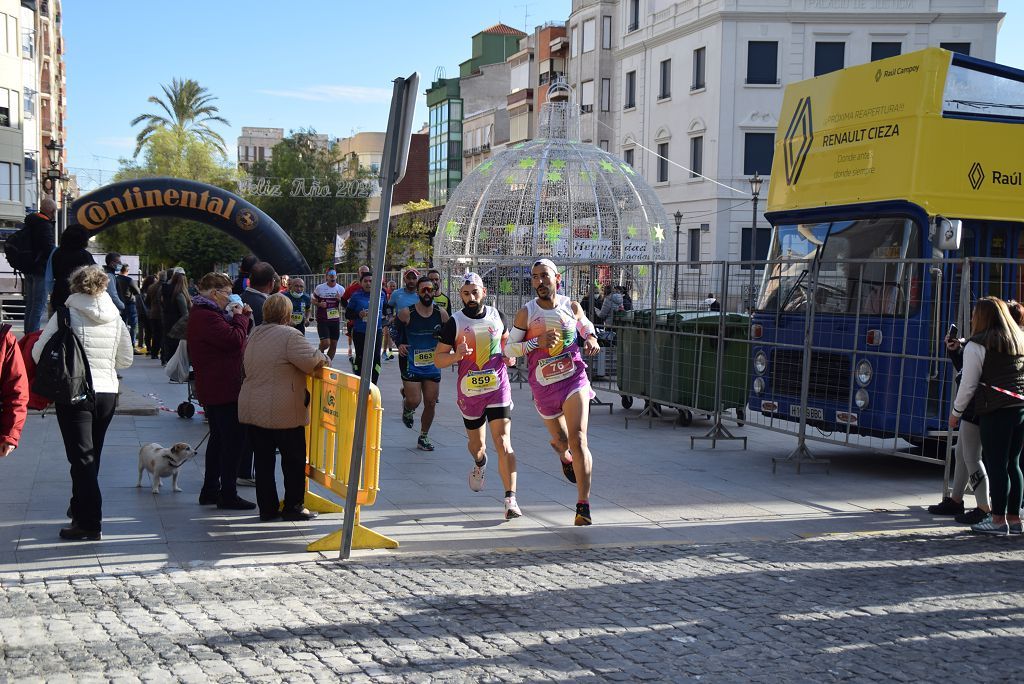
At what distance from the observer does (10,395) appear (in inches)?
233

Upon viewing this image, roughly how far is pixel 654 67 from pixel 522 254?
85.6 feet

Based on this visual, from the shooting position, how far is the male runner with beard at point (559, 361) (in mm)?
8297

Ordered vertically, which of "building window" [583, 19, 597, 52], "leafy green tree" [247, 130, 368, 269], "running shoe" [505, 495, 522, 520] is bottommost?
"running shoe" [505, 495, 522, 520]

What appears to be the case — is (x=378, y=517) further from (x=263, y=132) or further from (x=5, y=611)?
(x=263, y=132)

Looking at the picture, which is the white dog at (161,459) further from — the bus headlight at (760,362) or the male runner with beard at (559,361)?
the bus headlight at (760,362)

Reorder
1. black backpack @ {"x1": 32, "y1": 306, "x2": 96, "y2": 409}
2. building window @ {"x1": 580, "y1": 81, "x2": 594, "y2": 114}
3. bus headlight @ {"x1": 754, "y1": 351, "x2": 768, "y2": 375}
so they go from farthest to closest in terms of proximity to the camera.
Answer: building window @ {"x1": 580, "y1": 81, "x2": 594, "y2": 114}
bus headlight @ {"x1": 754, "y1": 351, "x2": 768, "y2": 375}
black backpack @ {"x1": 32, "y1": 306, "x2": 96, "y2": 409}

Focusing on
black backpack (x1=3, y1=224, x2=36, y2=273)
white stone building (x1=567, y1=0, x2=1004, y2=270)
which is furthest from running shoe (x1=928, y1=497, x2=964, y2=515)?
white stone building (x1=567, y1=0, x2=1004, y2=270)

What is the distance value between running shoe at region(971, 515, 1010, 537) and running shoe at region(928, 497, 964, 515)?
580 millimetres

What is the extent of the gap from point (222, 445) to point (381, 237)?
2.61 metres

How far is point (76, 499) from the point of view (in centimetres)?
741

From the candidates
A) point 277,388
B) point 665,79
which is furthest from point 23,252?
point 665,79

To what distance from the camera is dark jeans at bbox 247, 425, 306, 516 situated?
803 centimetres

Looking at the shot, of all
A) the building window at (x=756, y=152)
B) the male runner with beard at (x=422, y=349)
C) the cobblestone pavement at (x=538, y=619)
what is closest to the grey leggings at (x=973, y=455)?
the cobblestone pavement at (x=538, y=619)

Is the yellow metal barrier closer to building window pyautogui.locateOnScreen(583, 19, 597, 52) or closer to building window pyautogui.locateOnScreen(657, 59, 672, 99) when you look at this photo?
building window pyautogui.locateOnScreen(657, 59, 672, 99)
